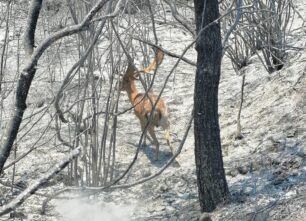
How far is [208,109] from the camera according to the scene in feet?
18.6

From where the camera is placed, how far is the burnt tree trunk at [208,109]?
5543mm

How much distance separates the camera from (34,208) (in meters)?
7.56

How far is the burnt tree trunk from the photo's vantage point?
5543mm

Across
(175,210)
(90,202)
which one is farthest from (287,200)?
(90,202)

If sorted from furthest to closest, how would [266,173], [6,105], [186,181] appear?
[6,105] → [186,181] → [266,173]

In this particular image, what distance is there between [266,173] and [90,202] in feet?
6.12

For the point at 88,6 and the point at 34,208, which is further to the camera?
the point at 34,208

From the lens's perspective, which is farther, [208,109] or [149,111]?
[149,111]

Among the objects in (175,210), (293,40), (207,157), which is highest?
(293,40)

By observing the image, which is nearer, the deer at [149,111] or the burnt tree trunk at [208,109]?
the burnt tree trunk at [208,109]

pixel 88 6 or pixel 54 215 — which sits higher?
pixel 88 6

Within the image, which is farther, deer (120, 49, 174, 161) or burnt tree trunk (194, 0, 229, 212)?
deer (120, 49, 174, 161)

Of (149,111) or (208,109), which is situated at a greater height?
(149,111)

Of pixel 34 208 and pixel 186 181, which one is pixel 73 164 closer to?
pixel 34 208
